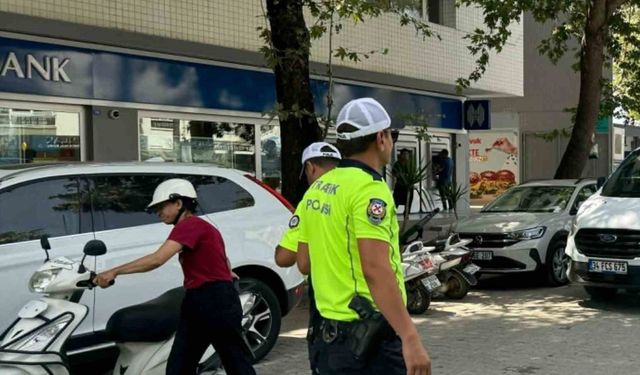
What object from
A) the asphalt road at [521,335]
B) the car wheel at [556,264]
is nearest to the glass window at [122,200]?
the asphalt road at [521,335]

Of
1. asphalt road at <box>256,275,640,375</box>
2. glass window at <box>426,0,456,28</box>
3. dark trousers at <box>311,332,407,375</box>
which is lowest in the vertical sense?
asphalt road at <box>256,275,640,375</box>

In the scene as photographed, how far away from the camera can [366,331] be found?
2879 mm

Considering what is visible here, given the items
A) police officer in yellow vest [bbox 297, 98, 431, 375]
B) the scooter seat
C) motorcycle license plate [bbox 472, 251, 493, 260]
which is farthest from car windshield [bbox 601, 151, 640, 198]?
police officer in yellow vest [bbox 297, 98, 431, 375]

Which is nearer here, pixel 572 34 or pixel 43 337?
pixel 43 337

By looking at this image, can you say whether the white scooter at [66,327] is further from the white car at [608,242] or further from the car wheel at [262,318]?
the white car at [608,242]

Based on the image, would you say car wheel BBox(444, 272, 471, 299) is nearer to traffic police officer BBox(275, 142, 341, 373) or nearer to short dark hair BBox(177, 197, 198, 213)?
traffic police officer BBox(275, 142, 341, 373)

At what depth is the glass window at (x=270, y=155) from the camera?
14609mm

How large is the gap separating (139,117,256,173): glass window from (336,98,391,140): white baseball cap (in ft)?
30.2

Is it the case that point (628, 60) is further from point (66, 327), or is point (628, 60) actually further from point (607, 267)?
point (66, 327)

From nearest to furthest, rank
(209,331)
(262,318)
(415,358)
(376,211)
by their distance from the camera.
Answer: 1. (415,358)
2. (376,211)
3. (209,331)
4. (262,318)

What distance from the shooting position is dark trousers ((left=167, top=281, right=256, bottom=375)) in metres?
4.55

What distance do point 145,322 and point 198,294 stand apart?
350 mm

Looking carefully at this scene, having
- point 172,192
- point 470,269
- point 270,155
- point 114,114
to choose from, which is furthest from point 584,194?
point 172,192

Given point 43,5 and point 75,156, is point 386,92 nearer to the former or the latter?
point 75,156
